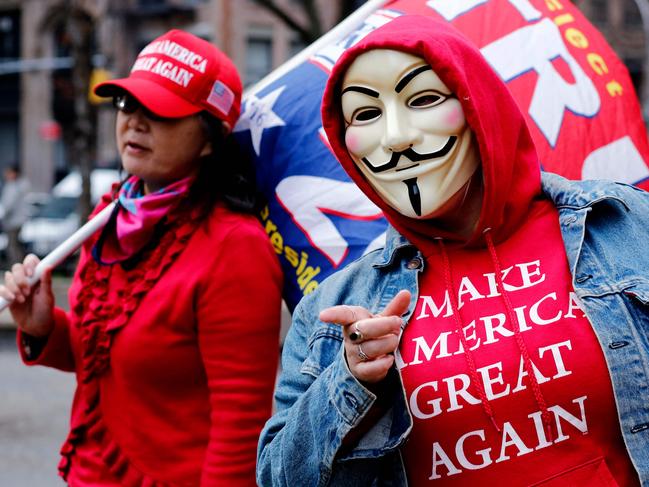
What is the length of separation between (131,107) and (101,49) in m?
28.3

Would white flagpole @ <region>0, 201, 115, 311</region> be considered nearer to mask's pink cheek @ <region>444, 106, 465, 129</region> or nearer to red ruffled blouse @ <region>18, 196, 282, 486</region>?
red ruffled blouse @ <region>18, 196, 282, 486</region>

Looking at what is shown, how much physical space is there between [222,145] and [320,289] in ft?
2.77

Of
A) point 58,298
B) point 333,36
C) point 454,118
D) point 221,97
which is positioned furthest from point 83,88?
point 454,118

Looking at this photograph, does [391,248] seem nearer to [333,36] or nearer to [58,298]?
[333,36]

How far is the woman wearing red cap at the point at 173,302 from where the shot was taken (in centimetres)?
236

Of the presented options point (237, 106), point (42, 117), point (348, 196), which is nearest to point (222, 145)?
point (237, 106)

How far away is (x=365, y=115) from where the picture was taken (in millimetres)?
1872

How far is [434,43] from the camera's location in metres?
1.76

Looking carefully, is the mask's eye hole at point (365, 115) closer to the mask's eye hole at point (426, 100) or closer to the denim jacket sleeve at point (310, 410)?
the mask's eye hole at point (426, 100)

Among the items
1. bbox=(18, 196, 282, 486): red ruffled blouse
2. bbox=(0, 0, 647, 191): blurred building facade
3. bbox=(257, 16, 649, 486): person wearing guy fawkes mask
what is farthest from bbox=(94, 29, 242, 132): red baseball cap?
bbox=(0, 0, 647, 191): blurred building facade

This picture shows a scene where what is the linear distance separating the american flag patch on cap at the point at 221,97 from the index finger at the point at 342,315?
1.23m

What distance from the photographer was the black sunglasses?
8.41 feet

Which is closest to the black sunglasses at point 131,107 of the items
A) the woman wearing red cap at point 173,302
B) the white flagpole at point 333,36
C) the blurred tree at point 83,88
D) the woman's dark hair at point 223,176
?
the woman wearing red cap at point 173,302

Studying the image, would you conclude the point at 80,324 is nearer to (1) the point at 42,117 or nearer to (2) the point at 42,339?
(2) the point at 42,339
